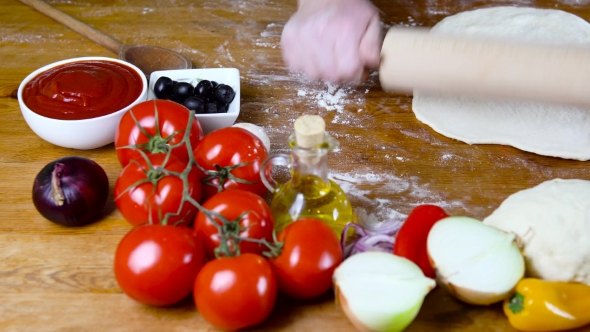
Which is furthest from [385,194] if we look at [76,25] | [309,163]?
[76,25]

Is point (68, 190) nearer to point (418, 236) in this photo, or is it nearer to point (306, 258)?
point (306, 258)

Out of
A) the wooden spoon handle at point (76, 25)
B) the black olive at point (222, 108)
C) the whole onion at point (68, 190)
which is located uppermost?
the black olive at point (222, 108)

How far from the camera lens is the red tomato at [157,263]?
45.1 inches

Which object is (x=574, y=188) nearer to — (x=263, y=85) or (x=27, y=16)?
(x=263, y=85)

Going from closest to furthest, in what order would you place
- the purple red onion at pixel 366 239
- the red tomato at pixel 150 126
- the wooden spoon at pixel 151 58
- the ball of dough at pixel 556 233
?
the ball of dough at pixel 556 233
the purple red onion at pixel 366 239
the red tomato at pixel 150 126
the wooden spoon at pixel 151 58

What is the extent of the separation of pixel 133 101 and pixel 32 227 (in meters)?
0.43

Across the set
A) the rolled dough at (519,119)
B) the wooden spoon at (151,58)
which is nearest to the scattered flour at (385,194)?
the rolled dough at (519,119)

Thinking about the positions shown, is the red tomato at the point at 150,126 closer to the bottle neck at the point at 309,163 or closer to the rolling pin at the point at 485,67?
the bottle neck at the point at 309,163

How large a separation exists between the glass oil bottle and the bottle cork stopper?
0.01 metres

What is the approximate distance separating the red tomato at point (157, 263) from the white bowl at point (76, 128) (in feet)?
1.69

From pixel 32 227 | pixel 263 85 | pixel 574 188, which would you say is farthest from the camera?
pixel 263 85

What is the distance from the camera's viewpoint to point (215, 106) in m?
1.69

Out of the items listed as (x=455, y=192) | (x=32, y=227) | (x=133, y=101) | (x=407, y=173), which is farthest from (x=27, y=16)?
(x=455, y=192)

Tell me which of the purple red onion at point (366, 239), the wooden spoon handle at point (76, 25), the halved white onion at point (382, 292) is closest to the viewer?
the halved white onion at point (382, 292)
